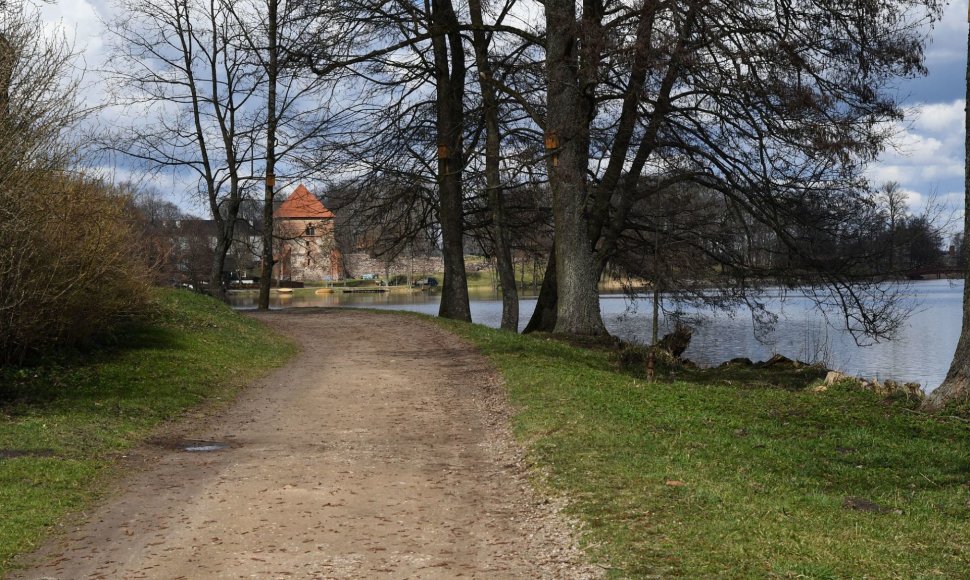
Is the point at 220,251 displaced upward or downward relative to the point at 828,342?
upward

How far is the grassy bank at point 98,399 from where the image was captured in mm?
7922

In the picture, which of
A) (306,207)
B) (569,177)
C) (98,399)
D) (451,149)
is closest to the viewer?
(98,399)

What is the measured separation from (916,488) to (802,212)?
1411cm

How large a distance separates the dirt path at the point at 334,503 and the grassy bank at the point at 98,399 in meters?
0.46

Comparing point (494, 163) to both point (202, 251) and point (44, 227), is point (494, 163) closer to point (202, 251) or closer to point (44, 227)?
point (44, 227)

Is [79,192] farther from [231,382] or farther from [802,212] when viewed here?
[802,212]

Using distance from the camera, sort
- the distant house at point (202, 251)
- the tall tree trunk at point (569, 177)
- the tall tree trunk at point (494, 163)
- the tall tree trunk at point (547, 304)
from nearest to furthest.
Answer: the tall tree trunk at point (569, 177) → the tall tree trunk at point (494, 163) → the tall tree trunk at point (547, 304) → the distant house at point (202, 251)

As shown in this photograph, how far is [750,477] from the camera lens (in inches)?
313

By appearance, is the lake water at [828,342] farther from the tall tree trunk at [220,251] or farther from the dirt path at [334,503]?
the dirt path at [334,503]

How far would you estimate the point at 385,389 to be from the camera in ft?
45.4

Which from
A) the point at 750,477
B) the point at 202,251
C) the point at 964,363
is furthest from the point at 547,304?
the point at 202,251

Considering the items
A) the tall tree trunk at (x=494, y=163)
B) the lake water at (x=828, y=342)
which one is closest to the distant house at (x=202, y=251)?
the lake water at (x=828, y=342)

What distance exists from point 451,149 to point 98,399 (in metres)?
15.2

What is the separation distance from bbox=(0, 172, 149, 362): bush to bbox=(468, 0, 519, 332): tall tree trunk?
10.1m
